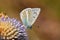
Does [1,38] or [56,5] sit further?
[56,5]

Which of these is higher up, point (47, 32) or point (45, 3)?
point (45, 3)

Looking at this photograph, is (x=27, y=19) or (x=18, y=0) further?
(x=18, y=0)

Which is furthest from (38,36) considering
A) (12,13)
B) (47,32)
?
(12,13)

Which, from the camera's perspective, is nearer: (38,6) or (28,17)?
(28,17)

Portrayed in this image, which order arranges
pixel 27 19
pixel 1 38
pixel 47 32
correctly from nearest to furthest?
pixel 1 38
pixel 27 19
pixel 47 32

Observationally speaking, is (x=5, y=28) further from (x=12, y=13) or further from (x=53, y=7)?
(x=53, y=7)

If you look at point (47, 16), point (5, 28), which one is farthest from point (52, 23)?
point (5, 28)

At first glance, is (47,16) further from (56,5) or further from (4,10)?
(4,10)

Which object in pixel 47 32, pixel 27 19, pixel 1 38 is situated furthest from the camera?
pixel 47 32

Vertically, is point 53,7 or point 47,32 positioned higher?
point 53,7
